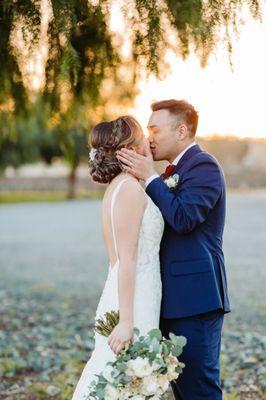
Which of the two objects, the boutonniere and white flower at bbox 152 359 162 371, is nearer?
white flower at bbox 152 359 162 371

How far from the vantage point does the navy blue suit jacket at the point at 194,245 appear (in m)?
3.19

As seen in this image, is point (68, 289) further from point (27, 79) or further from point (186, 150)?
point (186, 150)

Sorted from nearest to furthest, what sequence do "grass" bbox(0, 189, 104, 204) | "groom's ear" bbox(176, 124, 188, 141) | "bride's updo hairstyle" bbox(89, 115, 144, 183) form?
"bride's updo hairstyle" bbox(89, 115, 144, 183), "groom's ear" bbox(176, 124, 188, 141), "grass" bbox(0, 189, 104, 204)

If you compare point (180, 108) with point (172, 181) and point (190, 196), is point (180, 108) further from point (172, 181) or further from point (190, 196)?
point (190, 196)

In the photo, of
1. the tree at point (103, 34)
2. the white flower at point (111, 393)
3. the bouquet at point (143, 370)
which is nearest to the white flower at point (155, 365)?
the bouquet at point (143, 370)

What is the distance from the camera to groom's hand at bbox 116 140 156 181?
316 centimetres

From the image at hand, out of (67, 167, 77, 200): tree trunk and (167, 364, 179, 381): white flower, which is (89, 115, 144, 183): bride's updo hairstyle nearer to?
(167, 364, 179, 381): white flower

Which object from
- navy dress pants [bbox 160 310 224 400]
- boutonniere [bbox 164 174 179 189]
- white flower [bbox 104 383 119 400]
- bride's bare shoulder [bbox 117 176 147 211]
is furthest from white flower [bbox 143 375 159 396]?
boutonniere [bbox 164 174 179 189]

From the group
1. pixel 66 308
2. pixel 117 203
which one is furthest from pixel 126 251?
Result: pixel 66 308

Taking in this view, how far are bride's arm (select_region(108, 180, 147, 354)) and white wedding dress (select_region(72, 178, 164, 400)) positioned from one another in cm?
8

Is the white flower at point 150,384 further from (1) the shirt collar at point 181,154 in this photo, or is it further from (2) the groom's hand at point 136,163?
(1) the shirt collar at point 181,154

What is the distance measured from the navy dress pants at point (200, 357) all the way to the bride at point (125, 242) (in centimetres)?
19

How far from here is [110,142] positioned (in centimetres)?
320

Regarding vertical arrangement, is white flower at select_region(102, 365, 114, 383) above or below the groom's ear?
below
